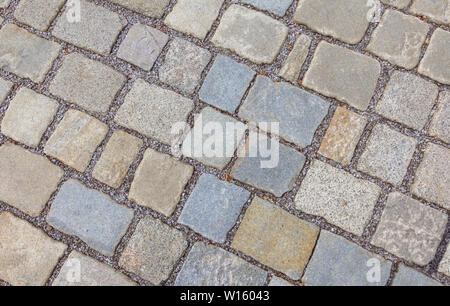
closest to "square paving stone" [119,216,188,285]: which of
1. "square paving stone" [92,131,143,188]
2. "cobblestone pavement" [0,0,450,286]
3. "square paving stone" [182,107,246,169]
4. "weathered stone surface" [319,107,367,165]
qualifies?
"cobblestone pavement" [0,0,450,286]

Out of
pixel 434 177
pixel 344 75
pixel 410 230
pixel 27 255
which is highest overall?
pixel 344 75

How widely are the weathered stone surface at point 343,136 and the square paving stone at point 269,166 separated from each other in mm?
171

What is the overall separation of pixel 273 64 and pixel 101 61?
1.11 m

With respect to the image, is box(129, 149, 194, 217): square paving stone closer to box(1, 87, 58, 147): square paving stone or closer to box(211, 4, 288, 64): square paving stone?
box(1, 87, 58, 147): square paving stone

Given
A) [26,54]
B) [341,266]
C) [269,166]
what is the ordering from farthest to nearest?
[26,54] < [269,166] < [341,266]

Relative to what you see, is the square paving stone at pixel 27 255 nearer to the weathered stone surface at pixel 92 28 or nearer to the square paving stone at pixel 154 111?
the square paving stone at pixel 154 111

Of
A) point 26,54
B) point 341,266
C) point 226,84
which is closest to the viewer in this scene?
point 341,266

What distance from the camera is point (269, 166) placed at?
7.39 feet

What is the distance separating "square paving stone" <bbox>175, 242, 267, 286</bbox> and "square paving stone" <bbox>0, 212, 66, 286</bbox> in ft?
2.48

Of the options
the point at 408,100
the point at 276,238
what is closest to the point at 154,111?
the point at 276,238

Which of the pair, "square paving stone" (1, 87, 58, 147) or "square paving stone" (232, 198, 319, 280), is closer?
"square paving stone" (232, 198, 319, 280)

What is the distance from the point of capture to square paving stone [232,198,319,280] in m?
2.16

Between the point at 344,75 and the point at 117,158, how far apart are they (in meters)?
1.49

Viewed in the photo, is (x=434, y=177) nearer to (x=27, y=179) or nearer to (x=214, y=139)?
(x=214, y=139)
